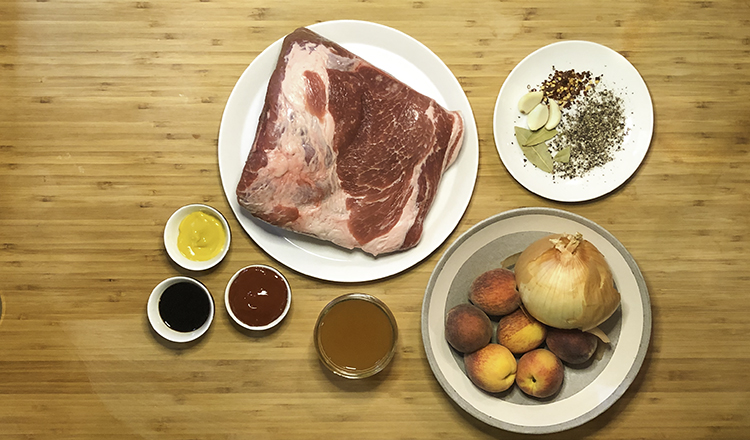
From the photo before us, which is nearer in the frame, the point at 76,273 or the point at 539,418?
the point at 539,418

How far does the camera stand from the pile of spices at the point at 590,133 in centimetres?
167

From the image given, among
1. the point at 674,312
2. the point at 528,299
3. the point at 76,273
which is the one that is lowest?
the point at 76,273

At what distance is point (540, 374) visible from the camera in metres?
1.52

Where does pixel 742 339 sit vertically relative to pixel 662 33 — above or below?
below

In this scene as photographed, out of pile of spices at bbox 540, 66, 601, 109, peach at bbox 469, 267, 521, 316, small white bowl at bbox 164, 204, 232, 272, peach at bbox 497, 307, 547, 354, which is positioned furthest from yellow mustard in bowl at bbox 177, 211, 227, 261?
pile of spices at bbox 540, 66, 601, 109

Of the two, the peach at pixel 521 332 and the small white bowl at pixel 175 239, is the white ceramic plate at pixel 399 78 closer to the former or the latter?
the small white bowl at pixel 175 239

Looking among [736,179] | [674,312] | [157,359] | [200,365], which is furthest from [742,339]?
[157,359]

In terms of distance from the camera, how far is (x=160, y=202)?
169 centimetres

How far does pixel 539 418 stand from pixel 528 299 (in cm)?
40

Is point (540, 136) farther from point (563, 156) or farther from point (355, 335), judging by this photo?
point (355, 335)

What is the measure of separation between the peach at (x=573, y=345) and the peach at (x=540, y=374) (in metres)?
0.03

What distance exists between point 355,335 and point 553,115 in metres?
0.95

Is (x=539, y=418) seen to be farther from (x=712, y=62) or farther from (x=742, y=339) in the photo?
Answer: (x=712, y=62)

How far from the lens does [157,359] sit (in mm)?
1676
